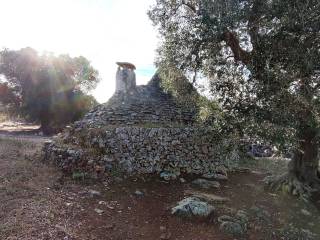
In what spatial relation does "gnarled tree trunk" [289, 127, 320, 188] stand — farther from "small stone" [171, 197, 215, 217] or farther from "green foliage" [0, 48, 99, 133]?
"green foliage" [0, 48, 99, 133]

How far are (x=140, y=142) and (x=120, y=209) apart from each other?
5890mm

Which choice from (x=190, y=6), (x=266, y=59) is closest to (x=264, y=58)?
(x=266, y=59)

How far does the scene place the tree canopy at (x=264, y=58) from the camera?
12.6m

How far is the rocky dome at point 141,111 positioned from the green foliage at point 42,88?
19.4 m

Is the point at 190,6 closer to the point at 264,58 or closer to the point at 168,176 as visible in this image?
the point at 264,58

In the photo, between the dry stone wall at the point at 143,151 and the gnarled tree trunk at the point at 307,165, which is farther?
the dry stone wall at the point at 143,151

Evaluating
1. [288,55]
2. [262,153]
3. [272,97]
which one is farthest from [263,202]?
[262,153]

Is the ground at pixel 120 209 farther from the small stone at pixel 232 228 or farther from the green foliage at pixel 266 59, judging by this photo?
the green foliage at pixel 266 59

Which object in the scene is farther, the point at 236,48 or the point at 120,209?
the point at 236,48

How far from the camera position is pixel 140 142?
1825cm

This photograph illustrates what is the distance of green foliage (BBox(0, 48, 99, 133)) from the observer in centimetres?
3866

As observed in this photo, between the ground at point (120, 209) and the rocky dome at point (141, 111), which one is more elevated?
the rocky dome at point (141, 111)

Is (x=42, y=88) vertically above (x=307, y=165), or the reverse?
(x=42, y=88)

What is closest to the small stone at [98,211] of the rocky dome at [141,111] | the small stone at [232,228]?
the small stone at [232,228]
